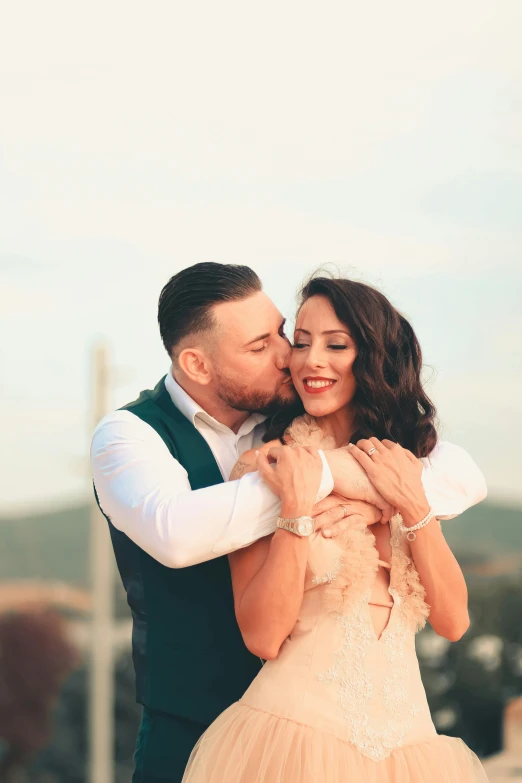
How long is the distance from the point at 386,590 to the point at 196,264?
1015 mm

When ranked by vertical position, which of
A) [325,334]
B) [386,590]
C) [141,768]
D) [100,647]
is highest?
[325,334]

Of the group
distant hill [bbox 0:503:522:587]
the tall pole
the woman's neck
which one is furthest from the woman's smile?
distant hill [bbox 0:503:522:587]

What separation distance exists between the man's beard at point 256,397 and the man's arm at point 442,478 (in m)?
0.30

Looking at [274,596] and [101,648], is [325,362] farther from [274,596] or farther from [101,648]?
[101,648]

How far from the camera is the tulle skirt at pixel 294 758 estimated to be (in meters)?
2.45

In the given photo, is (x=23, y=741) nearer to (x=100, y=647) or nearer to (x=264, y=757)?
(x=100, y=647)

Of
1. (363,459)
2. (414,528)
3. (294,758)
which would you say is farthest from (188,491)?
(294,758)

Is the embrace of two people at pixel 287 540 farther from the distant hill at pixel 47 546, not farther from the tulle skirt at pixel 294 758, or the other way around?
the distant hill at pixel 47 546

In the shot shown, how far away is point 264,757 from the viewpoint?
2.49 m

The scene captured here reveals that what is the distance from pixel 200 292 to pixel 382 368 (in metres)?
0.58

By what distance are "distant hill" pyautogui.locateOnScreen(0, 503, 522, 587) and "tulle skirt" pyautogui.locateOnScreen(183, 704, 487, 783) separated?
1216 cm

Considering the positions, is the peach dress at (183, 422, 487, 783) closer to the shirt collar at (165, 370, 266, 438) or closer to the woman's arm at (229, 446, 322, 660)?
the woman's arm at (229, 446, 322, 660)

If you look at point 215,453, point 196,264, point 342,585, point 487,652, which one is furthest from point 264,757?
point 487,652

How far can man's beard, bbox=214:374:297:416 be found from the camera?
9.49 ft
